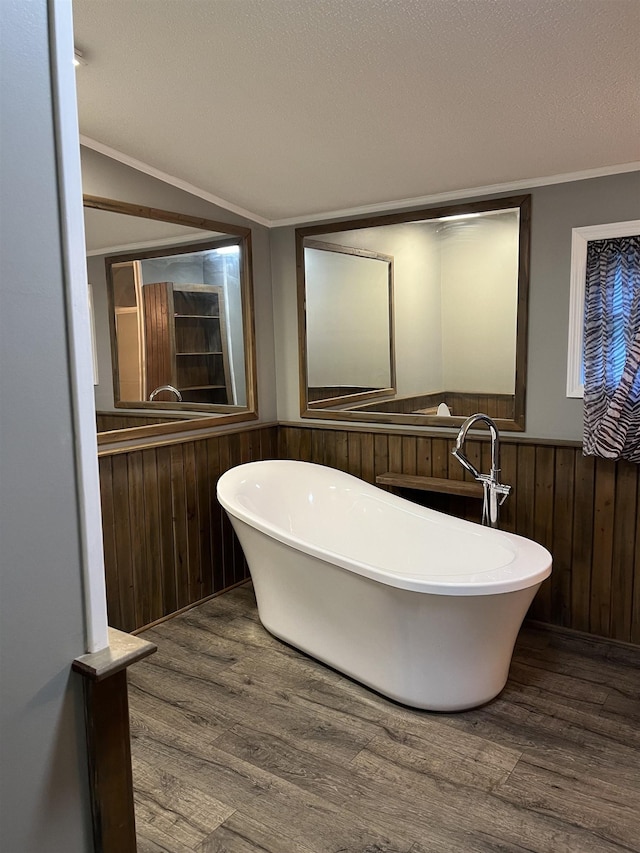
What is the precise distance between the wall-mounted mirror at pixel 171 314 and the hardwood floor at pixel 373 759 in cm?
128

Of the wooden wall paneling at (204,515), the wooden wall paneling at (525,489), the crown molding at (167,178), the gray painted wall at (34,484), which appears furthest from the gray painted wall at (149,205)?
the gray painted wall at (34,484)

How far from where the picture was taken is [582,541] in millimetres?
3023

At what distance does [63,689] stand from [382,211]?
299 cm

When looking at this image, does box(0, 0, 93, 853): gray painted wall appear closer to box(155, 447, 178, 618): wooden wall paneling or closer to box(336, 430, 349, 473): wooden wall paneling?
box(155, 447, 178, 618): wooden wall paneling

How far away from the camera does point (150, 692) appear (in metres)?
2.64

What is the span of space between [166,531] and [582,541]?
81.0 inches

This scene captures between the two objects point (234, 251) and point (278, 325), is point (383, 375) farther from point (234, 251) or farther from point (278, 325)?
point (234, 251)

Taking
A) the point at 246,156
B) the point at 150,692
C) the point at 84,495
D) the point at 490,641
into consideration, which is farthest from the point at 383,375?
the point at 84,495

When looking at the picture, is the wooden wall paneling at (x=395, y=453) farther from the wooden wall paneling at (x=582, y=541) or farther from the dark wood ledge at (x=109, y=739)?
the dark wood ledge at (x=109, y=739)

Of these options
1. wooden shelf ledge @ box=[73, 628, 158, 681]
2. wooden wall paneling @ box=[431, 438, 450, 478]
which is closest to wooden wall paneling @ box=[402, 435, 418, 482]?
wooden wall paneling @ box=[431, 438, 450, 478]

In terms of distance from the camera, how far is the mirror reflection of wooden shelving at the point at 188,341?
3.42m

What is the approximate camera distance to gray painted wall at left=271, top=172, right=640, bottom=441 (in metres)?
2.83

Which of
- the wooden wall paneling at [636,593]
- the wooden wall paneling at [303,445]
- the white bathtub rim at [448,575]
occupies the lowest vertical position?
the wooden wall paneling at [636,593]

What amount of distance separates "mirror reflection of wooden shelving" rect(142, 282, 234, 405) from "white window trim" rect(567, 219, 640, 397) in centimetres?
190
